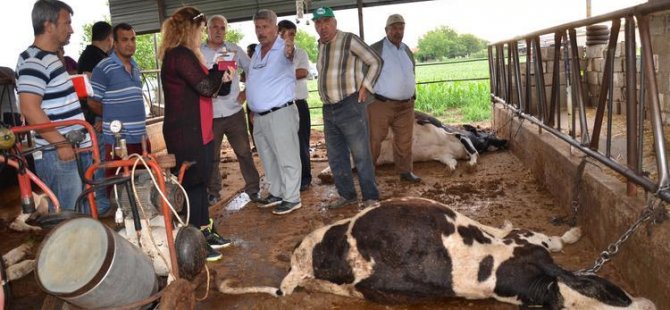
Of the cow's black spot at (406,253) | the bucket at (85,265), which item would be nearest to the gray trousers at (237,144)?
the cow's black spot at (406,253)

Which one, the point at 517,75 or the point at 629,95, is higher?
the point at 517,75

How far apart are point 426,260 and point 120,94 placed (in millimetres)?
3325

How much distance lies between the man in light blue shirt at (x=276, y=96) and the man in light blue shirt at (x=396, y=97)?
4.89 feet

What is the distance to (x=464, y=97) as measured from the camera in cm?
1505

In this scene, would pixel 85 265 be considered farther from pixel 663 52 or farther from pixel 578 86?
pixel 663 52

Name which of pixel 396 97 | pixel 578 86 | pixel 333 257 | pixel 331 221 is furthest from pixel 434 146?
pixel 333 257

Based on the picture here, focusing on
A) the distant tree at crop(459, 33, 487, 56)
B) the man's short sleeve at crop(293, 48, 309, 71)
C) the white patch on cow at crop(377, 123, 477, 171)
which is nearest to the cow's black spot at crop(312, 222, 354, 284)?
the man's short sleeve at crop(293, 48, 309, 71)

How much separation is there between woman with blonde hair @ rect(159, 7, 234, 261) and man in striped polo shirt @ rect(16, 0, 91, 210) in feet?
2.22

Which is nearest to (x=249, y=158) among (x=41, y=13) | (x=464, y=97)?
(x=41, y=13)

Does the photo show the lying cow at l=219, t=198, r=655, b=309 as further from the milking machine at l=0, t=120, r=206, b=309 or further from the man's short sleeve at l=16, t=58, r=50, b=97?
the man's short sleeve at l=16, t=58, r=50, b=97

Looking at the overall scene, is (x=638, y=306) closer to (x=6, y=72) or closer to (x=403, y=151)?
(x=403, y=151)

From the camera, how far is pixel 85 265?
2.31 meters

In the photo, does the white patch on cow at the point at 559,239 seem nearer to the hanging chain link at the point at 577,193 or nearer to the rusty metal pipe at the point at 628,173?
the hanging chain link at the point at 577,193

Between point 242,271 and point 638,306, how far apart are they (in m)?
2.60
